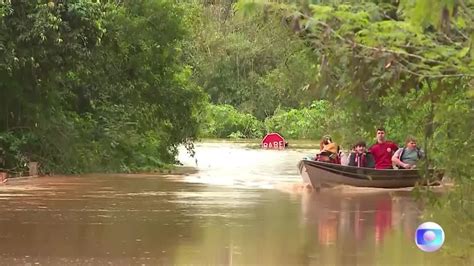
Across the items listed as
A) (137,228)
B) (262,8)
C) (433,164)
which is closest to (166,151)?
(137,228)

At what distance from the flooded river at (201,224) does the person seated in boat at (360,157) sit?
0.70 meters

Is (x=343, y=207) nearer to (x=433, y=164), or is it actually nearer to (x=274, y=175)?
(x=433, y=164)

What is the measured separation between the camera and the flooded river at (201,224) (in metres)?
11.8

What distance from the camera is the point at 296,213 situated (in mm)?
17125

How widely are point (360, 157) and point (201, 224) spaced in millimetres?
8467

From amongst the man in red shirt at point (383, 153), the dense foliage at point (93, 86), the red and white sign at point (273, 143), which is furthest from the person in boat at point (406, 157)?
the red and white sign at point (273, 143)

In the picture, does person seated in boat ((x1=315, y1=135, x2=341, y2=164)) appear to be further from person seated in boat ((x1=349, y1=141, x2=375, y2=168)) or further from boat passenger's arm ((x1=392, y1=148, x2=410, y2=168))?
boat passenger's arm ((x1=392, y1=148, x2=410, y2=168))

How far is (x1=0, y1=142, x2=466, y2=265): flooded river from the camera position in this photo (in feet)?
38.9

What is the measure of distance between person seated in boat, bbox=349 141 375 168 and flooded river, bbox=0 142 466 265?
70 cm

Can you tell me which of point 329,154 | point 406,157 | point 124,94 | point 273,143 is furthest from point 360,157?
point 273,143

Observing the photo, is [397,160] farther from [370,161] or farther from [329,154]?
[329,154]

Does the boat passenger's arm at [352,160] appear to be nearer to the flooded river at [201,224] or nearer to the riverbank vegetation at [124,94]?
the flooded river at [201,224]

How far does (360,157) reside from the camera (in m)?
22.5

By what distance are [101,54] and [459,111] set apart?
18.5 m
